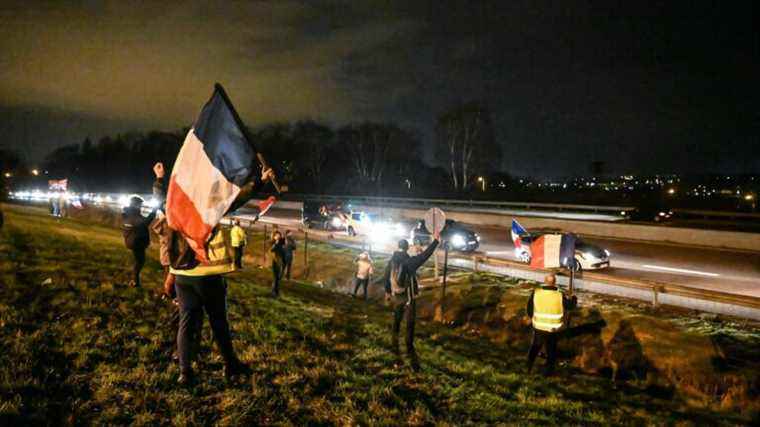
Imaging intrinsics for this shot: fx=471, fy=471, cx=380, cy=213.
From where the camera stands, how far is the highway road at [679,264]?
1580cm

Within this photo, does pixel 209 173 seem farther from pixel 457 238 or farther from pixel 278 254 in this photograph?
pixel 457 238

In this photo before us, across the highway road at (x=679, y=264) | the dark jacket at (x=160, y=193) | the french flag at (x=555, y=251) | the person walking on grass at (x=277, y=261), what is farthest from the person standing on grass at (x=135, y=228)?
the highway road at (x=679, y=264)

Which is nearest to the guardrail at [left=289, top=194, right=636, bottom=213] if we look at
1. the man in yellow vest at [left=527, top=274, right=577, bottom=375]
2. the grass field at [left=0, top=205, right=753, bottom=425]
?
the man in yellow vest at [left=527, top=274, right=577, bottom=375]

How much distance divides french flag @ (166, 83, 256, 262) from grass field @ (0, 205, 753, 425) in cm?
152

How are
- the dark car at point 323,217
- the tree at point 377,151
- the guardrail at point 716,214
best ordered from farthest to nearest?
the tree at point 377,151 < the guardrail at point 716,214 < the dark car at point 323,217

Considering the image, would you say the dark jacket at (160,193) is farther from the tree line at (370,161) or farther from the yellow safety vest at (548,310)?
the tree line at (370,161)

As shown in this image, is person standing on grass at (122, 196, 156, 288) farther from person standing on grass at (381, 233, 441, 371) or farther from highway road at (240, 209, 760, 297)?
highway road at (240, 209, 760, 297)

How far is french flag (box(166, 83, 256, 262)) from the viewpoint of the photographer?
455 cm

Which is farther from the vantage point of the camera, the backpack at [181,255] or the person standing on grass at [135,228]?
the person standing on grass at [135,228]

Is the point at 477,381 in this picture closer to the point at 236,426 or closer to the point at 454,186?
the point at 236,426

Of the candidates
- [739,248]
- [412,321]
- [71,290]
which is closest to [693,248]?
[739,248]

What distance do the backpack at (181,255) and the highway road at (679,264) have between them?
11.6 m

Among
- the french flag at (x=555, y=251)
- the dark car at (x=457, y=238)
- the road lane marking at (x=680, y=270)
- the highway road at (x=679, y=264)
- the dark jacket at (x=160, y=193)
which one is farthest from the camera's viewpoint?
the dark car at (x=457, y=238)

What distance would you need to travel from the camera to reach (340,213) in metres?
30.3
